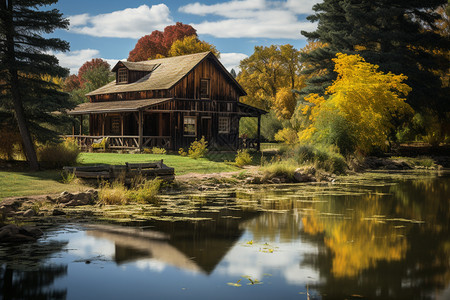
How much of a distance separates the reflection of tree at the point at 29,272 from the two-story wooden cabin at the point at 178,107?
24656 mm

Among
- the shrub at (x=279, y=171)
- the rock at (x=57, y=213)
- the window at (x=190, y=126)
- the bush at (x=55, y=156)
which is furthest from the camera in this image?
the window at (x=190, y=126)

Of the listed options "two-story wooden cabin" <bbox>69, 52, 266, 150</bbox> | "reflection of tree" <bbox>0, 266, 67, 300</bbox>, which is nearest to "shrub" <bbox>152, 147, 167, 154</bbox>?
"two-story wooden cabin" <bbox>69, 52, 266, 150</bbox>

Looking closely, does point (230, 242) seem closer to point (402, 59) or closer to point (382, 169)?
point (382, 169)

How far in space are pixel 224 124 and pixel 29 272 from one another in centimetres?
3207

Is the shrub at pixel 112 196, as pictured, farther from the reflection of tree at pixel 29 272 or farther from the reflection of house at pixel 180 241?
the reflection of tree at pixel 29 272

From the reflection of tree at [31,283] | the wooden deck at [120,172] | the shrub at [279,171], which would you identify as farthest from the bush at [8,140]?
the reflection of tree at [31,283]

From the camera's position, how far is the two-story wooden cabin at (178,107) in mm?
36781

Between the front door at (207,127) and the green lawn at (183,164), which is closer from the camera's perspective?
the green lawn at (183,164)

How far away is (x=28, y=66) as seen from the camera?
21.1 metres

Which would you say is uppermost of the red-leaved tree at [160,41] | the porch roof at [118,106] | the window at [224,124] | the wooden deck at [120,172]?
the red-leaved tree at [160,41]

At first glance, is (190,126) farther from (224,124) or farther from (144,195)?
(144,195)

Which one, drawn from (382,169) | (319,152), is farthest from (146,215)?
(382,169)

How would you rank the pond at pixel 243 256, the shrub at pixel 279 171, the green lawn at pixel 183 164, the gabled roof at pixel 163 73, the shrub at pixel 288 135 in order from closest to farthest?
the pond at pixel 243 256 < the shrub at pixel 279 171 < the green lawn at pixel 183 164 < the gabled roof at pixel 163 73 < the shrub at pixel 288 135

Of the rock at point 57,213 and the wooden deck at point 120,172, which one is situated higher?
the wooden deck at point 120,172
